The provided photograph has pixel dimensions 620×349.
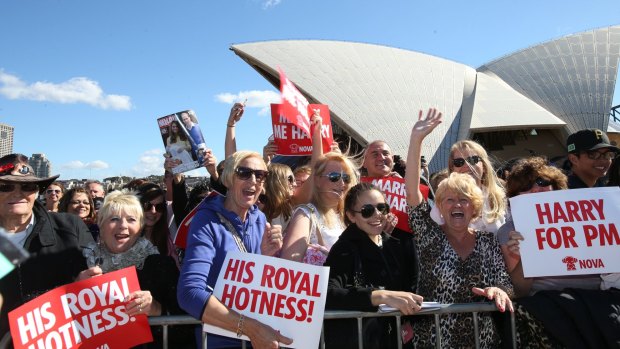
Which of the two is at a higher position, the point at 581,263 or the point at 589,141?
the point at 589,141

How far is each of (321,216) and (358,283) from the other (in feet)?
2.31

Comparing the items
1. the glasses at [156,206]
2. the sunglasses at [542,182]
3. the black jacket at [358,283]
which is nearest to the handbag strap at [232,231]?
the black jacket at [358,283]

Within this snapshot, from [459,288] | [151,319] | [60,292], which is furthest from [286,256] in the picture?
[60,292]

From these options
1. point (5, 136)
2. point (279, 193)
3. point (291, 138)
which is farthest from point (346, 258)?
point (5, 136)

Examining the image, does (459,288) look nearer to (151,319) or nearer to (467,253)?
(467,253)

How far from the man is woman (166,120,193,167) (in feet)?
12.5

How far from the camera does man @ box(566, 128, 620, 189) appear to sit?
375 cm

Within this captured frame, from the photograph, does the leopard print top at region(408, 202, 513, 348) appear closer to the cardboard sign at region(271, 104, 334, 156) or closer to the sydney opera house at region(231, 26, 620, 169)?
the cardboard sign at region(271, 104, 334, 156)

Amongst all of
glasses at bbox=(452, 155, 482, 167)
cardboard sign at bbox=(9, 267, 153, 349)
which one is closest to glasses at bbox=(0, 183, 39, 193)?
cardboard sign at bbox=(9, 267, 153, 349)

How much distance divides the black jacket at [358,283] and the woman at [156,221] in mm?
2027

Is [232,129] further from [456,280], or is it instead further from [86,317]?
[456,280]

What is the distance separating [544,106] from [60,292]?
1322 inches

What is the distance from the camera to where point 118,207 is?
2775 mm

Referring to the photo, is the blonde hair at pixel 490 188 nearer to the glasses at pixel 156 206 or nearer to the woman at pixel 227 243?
the woman at pixel 227 243
